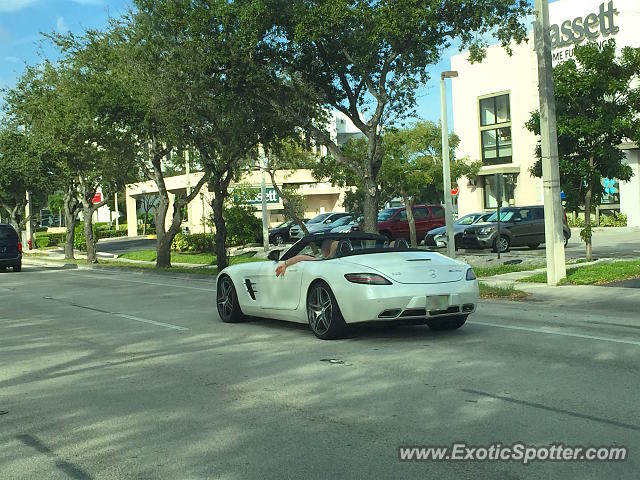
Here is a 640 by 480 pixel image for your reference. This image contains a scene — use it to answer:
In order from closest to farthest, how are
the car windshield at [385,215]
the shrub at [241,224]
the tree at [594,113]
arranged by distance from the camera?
the tree at [594,113]
the car windshield at [385,215]
the shrub at [241,224]

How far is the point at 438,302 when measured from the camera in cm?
919

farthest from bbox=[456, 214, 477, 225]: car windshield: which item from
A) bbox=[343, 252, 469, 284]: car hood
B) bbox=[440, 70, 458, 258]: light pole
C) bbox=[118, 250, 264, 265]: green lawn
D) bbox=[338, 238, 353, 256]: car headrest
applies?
bbox=[343, 252, 469, 284]: car hood

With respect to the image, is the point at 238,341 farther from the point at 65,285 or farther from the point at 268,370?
the point at 65,285

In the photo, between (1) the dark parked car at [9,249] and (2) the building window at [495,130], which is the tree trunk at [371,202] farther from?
(2) the building window at [495,130]

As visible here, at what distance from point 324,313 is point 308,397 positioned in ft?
9.73

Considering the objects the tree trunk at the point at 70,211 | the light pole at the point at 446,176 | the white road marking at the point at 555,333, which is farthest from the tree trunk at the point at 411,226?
the white road marking at the point at 555,333

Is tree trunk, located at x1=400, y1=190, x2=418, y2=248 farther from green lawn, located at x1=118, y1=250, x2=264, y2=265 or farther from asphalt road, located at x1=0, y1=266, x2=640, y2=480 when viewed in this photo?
asphalt road, located at x1=0, y1=266, x2=640, y2=480

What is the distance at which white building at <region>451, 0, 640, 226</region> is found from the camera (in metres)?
42.2

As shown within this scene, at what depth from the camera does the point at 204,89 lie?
2177 centimetres

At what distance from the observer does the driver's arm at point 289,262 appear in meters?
10.3

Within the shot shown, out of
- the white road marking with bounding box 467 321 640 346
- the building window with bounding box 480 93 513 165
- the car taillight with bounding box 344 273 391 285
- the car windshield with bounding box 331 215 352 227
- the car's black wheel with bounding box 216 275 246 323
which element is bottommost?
the white road marking with bounding box 467 321 640 346

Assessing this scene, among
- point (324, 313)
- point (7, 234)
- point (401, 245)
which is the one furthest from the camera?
point (7, 234)

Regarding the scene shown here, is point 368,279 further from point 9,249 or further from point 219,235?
point 9,249

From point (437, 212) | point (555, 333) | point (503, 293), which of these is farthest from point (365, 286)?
point (437, 212)
